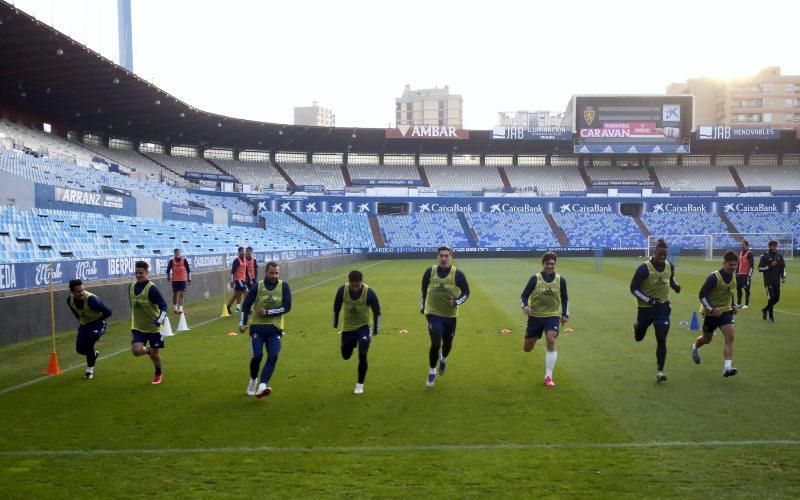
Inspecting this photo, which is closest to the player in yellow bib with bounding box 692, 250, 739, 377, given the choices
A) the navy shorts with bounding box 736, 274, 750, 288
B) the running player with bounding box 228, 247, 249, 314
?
the navy shorts with bounding box 736, 274, 750, 288

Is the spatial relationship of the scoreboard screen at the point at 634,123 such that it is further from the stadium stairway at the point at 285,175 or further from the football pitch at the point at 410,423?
the football pitch at the point at 410,423

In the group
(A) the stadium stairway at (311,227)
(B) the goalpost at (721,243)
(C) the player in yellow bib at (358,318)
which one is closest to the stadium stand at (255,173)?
(A) the stadium stairway at (311,227)

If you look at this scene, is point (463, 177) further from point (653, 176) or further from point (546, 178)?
point (653, 176)

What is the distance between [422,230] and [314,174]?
16133 mm

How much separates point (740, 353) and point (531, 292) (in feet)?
16.8

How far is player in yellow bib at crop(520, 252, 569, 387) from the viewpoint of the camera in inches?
380

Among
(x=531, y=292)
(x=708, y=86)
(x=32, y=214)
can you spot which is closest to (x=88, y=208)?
(x=32, y=214)

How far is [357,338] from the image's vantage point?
368 inches

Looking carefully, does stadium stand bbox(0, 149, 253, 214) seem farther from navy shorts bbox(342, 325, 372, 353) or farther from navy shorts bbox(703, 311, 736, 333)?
navy shorts bbox(703, 311, 736, 333)

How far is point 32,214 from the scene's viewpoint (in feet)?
82.9

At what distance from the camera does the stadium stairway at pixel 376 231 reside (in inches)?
2679

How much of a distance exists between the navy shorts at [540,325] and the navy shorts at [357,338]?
→ 2.53m

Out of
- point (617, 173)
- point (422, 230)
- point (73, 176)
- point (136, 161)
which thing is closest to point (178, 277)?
point (73, 176)

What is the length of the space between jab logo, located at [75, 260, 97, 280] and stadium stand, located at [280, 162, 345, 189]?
55.5 m
